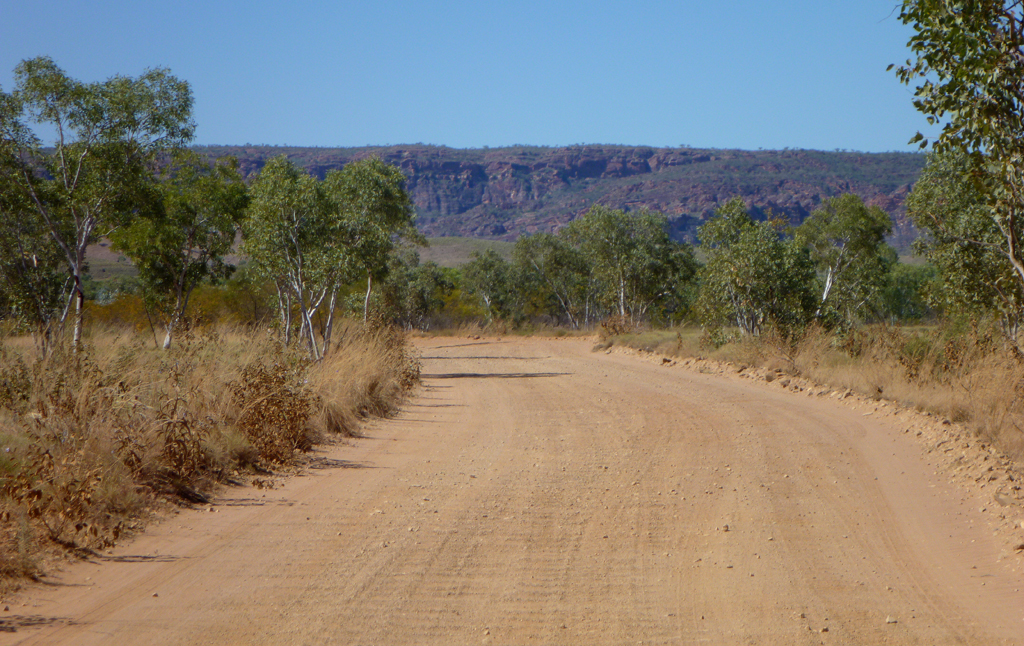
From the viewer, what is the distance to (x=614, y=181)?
602 ft

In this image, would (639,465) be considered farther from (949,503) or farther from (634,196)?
(634,196)

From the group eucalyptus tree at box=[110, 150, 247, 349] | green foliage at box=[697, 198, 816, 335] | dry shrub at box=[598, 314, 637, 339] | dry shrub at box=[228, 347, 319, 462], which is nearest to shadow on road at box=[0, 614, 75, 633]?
dry shrub at box=[228, 347, 319, 462]

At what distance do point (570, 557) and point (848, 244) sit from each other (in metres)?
32.0

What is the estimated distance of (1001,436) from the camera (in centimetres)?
873

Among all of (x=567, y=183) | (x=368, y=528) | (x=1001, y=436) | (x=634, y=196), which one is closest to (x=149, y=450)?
(x=368, y=528)

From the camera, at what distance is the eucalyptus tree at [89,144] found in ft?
56.5

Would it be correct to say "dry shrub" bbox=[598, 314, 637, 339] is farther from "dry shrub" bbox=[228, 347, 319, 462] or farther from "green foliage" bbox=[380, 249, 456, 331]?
"dry shrub" bbox=[228, 347, 319, 462]

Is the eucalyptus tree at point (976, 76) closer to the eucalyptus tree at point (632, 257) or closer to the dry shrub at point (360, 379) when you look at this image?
the dry shrub at point (360, 379)

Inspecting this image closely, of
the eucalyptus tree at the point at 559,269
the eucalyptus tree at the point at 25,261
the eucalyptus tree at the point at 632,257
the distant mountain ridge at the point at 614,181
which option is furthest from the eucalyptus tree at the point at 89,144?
the distant mountain ridge at the point at 614,181

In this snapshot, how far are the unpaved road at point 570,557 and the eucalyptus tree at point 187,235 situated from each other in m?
18.0

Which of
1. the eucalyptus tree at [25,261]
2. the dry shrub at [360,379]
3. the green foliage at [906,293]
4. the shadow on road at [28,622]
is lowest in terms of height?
the green foliage at [906,293]

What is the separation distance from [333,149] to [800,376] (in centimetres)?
18394

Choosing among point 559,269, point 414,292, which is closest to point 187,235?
point 414,292

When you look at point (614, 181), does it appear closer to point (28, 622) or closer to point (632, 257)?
point (632, 257)
